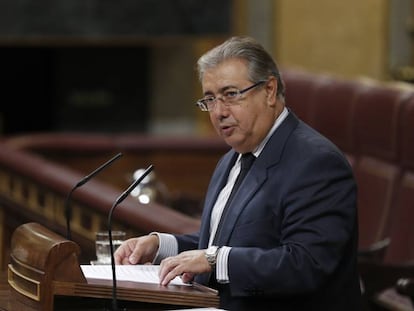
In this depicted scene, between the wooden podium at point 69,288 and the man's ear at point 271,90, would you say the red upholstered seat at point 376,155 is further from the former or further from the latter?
the wooden podium at point 69,288

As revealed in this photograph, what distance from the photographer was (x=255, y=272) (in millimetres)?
2699

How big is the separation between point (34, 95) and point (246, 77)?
6.15 metres

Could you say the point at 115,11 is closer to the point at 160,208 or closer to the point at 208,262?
the point at 160,208

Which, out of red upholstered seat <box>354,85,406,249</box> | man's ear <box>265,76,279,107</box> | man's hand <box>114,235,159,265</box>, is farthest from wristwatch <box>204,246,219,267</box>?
red upholstered seat <box>354,85,406,249</box>

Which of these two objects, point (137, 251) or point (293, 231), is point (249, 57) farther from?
point (137, 251)

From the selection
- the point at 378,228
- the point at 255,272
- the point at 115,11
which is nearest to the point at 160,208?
the point at 378,228

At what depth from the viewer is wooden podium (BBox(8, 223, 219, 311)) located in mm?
2600

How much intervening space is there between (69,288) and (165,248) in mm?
470

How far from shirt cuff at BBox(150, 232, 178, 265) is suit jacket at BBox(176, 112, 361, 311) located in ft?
0.53

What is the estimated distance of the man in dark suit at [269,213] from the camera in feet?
8.84

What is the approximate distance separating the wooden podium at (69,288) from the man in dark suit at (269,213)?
62 mm

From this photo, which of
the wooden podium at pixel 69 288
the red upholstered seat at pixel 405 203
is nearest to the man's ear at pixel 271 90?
the wooden podium at pixel 69 288

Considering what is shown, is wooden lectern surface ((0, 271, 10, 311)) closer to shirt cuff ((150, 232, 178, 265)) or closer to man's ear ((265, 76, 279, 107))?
shirt cuff ((150, 232, 178, 265))

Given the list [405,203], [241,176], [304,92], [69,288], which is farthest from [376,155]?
[69,288]
